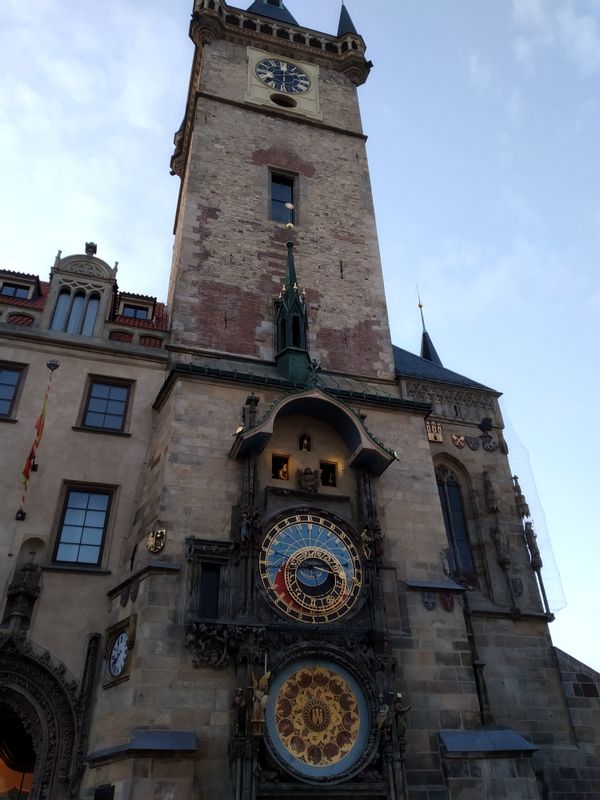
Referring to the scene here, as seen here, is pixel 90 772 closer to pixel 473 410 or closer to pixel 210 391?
pixel 210 391

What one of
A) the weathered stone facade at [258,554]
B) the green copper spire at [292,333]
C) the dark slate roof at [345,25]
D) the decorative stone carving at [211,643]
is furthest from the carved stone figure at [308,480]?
the dark slate roof at [345,25]

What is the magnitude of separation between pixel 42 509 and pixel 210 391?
12.9 ft

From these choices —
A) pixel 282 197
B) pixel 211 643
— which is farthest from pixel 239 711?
pixel 282 197

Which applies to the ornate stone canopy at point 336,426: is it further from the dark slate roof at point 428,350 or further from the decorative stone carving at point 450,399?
the dark slate roof at point 428,350

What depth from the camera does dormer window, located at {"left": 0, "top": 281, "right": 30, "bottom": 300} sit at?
50.3ft

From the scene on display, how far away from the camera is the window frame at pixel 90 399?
44.8 ft

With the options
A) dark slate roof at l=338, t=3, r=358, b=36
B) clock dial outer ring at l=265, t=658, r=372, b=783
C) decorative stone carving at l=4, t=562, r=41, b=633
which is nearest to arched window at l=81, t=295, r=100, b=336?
decorative stone carving at l=4, t=562, r=41, b=633

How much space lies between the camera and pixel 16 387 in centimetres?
1380

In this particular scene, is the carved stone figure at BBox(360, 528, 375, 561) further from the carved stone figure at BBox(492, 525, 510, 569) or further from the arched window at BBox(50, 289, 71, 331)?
the arched window at BBox(50, 289, 71, 331)

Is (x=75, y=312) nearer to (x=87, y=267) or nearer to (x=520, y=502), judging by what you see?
(x=87, y=267)

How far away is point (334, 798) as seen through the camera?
32.8 ft

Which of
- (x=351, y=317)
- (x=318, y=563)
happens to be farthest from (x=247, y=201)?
(x=318, y=563)

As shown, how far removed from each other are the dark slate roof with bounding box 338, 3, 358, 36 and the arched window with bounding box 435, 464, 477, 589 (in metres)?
19.1

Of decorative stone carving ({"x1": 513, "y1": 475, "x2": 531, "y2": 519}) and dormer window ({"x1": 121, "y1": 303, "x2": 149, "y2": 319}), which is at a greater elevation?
dormer window ({"x1": 121, "y1": 303, "x2": 149, "y2": 319})
